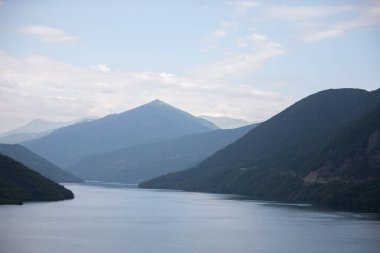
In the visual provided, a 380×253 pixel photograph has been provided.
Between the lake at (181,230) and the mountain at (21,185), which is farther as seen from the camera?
the mountain at (21,185)

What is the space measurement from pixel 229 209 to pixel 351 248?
80662 millimetres

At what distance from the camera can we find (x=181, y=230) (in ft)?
401

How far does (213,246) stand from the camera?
9994 centimetres

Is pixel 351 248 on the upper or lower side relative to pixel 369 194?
lower

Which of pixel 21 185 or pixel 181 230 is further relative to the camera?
pixel 21 185

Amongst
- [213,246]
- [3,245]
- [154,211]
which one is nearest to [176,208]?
[154,211]

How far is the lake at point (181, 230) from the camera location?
319 feet

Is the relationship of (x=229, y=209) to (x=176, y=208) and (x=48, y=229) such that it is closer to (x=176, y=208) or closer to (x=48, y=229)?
(x=176, y=208)

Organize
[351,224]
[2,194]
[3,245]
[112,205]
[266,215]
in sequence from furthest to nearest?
[112,205]
[2,194]
[266,215]
[351,224]
[3,245]

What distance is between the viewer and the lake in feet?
319

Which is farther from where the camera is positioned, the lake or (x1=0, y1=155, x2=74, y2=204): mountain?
(x1=0, y1=155, x2=74, y2=204): mountain

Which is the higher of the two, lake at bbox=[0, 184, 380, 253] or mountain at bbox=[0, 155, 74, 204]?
mountain at bbox=[0, 155, 74, 204]

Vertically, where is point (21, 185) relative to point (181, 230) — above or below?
above

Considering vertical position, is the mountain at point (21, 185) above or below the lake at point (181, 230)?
above
